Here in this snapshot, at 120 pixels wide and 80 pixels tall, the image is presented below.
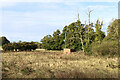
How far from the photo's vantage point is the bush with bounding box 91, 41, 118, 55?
54.3 feet

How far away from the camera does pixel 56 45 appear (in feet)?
119

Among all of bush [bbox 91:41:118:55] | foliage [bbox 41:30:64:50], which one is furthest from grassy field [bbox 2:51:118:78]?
foliage [bbox 41:30:64:50]

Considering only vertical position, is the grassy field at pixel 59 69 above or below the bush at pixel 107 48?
below

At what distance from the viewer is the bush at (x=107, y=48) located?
16562 millimetres

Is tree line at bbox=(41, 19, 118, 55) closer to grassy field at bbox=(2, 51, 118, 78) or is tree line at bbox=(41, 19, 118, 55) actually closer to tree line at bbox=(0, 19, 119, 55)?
tree line at bbox=(0, 19, 119, 55)

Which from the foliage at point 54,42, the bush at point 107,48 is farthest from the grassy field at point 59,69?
the foliage at point 54,42

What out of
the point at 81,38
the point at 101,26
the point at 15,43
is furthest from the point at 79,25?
the point at 15,43

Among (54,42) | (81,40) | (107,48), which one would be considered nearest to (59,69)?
(107,48)

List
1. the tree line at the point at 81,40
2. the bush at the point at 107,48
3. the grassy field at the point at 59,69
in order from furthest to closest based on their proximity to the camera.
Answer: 1. the tree line at the point at 81,40
2. the bush at the point at 107,48
3. the grassy field at the point at 59,69

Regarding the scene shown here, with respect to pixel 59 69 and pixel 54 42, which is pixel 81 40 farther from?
pixel 59 69

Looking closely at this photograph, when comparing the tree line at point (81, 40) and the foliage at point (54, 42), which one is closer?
the tree line at point (81, 40)

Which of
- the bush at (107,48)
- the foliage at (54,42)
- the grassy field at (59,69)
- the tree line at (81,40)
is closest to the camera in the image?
the grassy field at (59,69)

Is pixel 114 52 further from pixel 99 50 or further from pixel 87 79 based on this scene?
pixel 87 79

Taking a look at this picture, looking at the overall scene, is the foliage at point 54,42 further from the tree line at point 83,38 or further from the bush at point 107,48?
the bush at point 107,48
